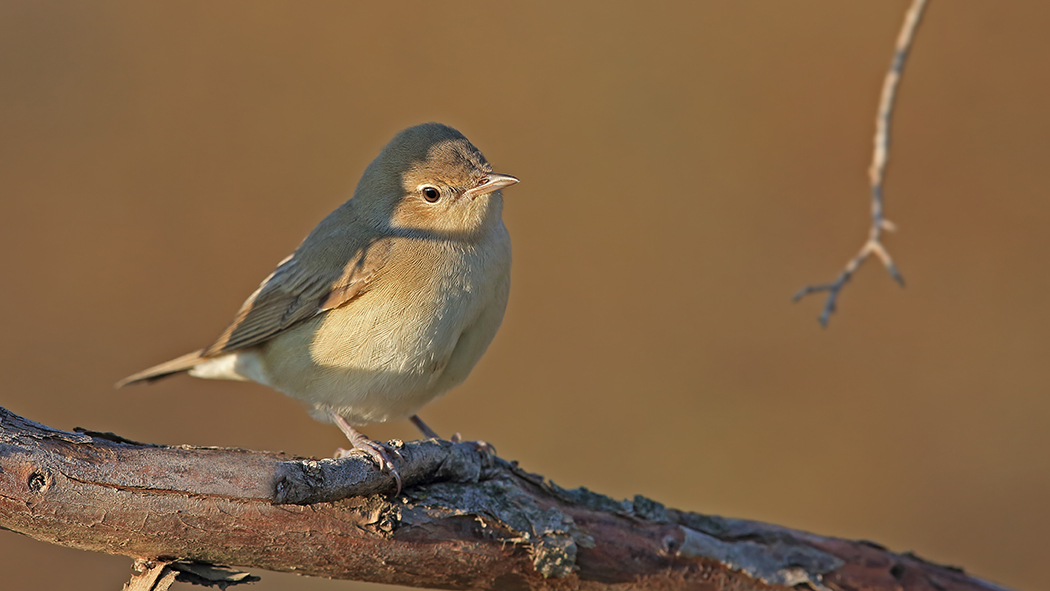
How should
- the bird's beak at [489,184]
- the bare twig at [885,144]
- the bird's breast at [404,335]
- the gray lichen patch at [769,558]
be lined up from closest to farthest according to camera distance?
1. the bare twig at [885,144]
2. the gray lichen patch at [769,558]
3. the bird's breast at [404,335]
4. the bird's beak at [489,184]

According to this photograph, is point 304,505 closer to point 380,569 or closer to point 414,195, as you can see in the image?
point 380,569

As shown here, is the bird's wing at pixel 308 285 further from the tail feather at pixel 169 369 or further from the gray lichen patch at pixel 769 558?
the gray lichen patch at pixel 769 558

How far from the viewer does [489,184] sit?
15.4 ft

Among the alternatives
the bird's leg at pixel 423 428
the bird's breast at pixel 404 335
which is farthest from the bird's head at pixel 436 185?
the bird's leg at pixel 423 428

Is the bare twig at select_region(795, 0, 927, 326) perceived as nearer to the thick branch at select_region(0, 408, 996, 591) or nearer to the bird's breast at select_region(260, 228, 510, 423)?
the thick branch at select_region(0, 408, 996, 591)

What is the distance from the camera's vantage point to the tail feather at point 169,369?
5.49 m

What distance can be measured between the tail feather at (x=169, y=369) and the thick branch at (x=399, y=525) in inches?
88.3

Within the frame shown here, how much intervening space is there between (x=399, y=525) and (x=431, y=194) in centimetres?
203

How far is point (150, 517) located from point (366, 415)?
5.73 ft

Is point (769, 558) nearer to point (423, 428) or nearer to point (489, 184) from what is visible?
point (423, 428)

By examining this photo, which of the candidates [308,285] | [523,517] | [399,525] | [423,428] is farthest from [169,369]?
[523,517]

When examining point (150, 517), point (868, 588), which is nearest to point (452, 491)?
point (150, 517)

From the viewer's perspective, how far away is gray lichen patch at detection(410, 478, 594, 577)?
3891 millimetres

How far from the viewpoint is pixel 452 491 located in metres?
3.99
